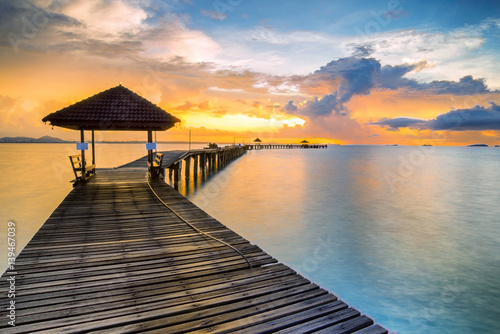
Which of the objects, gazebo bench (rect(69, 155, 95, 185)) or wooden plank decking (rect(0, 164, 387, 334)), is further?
gazebo bench (rect(69, 155, 95, 185))

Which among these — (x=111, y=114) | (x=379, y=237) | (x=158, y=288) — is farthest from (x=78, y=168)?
(x=379, y=237)

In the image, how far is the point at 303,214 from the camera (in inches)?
542

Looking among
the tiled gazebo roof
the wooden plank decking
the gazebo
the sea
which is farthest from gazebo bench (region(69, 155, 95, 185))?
the wooden plank decking

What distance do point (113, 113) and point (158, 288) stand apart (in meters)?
9.02

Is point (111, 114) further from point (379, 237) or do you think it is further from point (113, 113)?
point (379, 237)

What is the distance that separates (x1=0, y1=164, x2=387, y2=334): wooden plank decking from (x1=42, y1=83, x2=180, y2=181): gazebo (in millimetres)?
5637

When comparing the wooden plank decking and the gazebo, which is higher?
the gazebo

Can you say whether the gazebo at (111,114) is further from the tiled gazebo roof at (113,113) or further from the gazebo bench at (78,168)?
the gazebo bench at (78,168)

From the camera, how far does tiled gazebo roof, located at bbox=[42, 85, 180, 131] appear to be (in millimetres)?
10367

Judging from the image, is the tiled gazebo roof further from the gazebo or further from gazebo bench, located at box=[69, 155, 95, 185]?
gazebo bench, located at box=[69, 155, 95, 185]

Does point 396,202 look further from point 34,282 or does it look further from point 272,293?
point 34,282

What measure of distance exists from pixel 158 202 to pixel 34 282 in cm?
458

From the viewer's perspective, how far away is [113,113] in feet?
35.6

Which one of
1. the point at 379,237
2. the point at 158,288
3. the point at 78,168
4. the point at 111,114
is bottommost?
the point at 379,237
